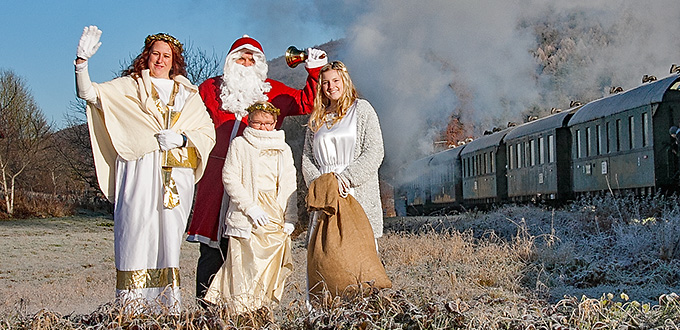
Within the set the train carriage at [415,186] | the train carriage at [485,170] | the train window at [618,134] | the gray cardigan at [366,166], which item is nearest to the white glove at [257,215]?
the gray cardigan at [366,166]

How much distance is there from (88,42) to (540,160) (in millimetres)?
15099

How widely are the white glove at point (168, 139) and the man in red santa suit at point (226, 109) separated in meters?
0.48

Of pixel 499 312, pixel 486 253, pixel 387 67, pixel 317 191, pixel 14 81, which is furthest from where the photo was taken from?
pixel 14 81

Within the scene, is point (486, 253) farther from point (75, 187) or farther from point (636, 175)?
point (75, 187)

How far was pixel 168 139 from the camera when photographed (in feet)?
14.2

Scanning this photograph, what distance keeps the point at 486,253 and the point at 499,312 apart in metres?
4.66

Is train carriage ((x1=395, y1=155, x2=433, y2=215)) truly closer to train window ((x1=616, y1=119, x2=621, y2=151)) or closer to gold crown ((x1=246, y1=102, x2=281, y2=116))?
train window ((x1=616, y1=119, x2=621, y2=151))

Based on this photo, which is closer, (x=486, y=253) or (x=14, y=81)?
(x=486, y=253)

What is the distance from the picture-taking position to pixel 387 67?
32.6 metres

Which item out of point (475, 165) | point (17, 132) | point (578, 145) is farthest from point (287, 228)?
point (17, 132)

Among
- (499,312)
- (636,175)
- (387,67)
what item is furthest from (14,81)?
(499,312)

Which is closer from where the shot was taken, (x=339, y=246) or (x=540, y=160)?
(x=339, y=246)

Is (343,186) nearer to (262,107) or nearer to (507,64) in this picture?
(262,107)

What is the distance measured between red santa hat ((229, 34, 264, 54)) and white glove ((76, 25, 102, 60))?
1088 millimetres
